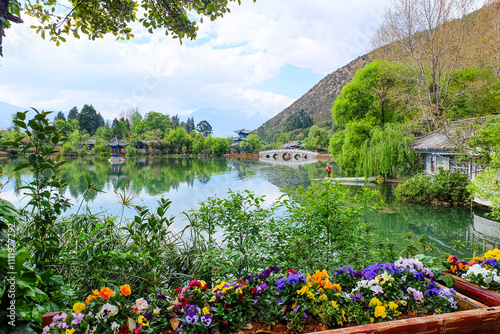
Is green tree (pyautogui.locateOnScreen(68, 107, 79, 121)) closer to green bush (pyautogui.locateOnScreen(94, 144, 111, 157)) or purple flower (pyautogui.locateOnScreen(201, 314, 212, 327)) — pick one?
green bush (pyautogui.locateOnScreen(94, 144, 111, 157))

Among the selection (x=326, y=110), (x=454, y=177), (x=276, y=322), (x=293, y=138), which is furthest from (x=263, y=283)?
(x=326, y=110)

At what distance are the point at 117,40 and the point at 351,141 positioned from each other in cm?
1229

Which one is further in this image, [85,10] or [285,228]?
[285,228]

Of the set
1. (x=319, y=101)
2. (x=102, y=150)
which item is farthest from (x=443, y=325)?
(x=319, y=101)

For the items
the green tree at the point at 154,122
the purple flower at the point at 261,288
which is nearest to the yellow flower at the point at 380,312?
the purple flower at the point at 261,288

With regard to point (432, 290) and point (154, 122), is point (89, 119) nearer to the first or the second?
point (154, 122)

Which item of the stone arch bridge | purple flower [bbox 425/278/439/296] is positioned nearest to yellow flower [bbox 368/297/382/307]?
purple flower [bbox 425/278/439/296]

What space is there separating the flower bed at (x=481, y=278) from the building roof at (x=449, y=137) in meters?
6.60

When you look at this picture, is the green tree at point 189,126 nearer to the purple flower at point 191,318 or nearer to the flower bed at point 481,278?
the flower bed at point 481,278

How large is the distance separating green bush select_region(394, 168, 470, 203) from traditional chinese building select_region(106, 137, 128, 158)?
104 feet

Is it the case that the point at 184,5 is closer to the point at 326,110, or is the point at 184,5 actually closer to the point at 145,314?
the point at 145,314

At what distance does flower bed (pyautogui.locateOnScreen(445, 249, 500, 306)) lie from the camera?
5.07 feet

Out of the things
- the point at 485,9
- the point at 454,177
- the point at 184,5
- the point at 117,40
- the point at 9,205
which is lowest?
the point at 454,177

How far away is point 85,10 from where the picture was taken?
2.12 m
